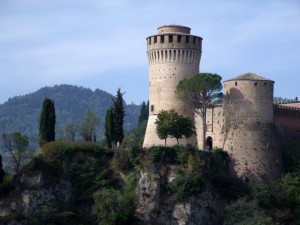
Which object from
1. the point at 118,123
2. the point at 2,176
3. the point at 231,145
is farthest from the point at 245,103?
the point at 2,176

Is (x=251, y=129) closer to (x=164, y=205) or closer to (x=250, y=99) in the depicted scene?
(x=250, y=99)

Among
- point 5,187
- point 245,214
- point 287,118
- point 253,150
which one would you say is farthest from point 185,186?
point 287,118

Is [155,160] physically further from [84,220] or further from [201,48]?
[201,48]

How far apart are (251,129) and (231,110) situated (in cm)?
229

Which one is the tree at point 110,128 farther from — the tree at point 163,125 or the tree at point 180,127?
the tree at point 180,127

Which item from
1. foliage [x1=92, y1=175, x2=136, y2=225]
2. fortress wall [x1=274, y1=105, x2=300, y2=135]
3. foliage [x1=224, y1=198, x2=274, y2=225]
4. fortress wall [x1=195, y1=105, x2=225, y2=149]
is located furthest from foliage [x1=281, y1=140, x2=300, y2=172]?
foliage [x1=92, y1=175, x2=136, y2=225]

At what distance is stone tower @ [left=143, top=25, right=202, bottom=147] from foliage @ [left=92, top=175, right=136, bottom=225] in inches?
404

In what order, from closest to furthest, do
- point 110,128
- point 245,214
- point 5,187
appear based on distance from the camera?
1. point 5,187
2. point 245,214
3. point 110,128

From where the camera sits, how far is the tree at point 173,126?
5538 centimetres

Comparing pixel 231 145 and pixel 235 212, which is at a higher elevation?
pixel 231 145

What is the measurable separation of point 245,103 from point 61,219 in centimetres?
1770

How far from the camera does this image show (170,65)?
59781 mm

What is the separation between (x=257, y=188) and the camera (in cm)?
5341

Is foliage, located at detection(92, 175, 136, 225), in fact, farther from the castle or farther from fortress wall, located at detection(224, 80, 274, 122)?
fortress wall, located at detection(224, 80, 274, 122)
